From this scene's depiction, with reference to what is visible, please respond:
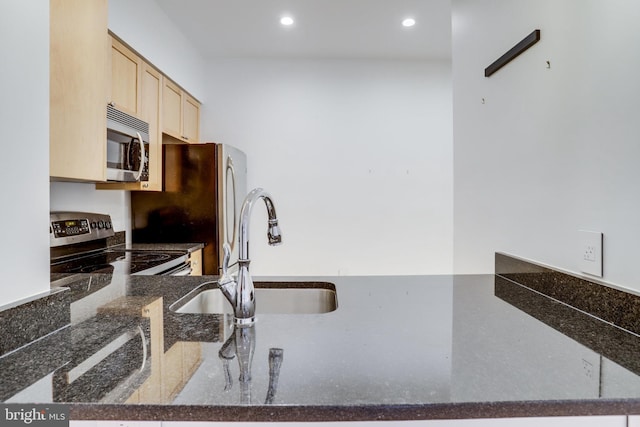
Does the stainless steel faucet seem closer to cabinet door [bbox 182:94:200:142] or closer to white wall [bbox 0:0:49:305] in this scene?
white wall [bbox 0:0:49:305]

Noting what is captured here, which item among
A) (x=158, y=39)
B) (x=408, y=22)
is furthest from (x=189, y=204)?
(x=408, y=22)

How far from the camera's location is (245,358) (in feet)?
2.28

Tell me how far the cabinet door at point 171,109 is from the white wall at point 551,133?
83.1 inches

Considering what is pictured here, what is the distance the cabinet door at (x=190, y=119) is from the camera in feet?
10.3

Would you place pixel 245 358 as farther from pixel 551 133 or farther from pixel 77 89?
pixel 77 89

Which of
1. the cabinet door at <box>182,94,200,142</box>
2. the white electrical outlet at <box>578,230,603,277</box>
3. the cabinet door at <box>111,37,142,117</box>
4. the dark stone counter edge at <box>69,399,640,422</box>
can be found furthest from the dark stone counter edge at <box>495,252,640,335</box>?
the cabinet door at <box>182,94,200,142</box>

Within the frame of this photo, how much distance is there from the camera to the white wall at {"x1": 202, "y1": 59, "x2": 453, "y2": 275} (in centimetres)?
356

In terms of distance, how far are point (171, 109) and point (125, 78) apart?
67 cm

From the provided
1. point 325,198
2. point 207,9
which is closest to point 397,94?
point 325,198

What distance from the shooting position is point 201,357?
0.69 metres

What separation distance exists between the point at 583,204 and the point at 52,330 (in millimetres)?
1436

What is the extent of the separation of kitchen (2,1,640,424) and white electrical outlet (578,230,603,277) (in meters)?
0.02

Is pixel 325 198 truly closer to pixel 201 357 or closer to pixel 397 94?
pixel 397 94
